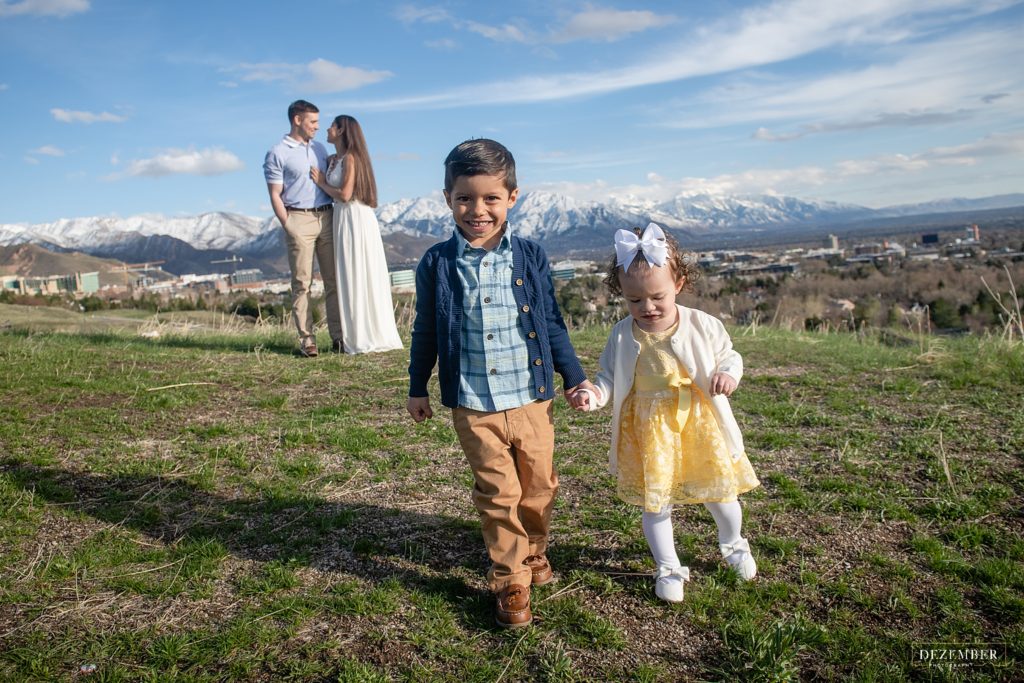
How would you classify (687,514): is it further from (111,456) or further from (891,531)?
(111,456)

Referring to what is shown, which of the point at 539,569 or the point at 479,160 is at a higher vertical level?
the point at 479,160

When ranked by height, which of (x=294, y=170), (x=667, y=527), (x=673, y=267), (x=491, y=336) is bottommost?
(x=667, y=527)

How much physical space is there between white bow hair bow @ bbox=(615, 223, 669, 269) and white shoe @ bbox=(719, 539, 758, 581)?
48.9 inches

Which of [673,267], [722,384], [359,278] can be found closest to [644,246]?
[673,267]

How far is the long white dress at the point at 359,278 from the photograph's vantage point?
24.4 ft

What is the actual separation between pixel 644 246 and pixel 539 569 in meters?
1.41

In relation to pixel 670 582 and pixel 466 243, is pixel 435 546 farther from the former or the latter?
pixel 466 243

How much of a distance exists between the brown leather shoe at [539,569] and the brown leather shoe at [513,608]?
0.28 m

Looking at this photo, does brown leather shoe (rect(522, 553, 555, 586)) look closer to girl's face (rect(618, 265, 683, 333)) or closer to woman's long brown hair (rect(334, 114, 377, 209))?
girl's face (rect(618, 265, 683, 333))

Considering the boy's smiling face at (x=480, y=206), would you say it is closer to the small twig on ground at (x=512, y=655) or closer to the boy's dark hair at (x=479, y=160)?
the boy's dark hair at (x=479, y=160)

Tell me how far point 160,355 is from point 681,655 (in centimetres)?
622

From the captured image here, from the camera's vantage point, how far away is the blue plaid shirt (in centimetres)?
275

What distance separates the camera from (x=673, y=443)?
285 cm

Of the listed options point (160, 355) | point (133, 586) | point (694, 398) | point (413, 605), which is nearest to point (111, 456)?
point (133, 586)
